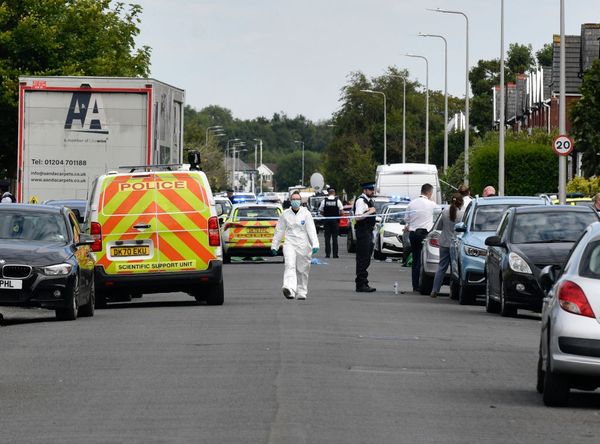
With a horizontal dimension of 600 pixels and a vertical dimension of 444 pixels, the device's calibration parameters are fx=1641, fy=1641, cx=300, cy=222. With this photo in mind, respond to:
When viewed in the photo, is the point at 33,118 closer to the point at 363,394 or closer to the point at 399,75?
the point at 363,394

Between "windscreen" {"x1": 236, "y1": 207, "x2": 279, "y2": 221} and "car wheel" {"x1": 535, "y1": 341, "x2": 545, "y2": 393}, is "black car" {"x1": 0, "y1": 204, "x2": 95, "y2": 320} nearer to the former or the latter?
"car wheel" {"x1": 535, "y1": 341, "x2": 545, "y2": 393}

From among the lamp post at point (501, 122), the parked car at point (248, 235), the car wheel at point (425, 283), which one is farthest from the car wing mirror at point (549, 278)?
the lamp post at point (501, 122)

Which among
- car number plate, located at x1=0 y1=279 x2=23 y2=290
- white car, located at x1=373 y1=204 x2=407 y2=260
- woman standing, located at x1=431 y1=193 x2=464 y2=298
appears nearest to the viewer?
car number plate, located at x1=0 y1=279 x2=23 y2=290

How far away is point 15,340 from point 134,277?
535cm

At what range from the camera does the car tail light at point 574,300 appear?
11664 mm

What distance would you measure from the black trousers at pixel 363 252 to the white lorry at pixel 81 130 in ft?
12.9

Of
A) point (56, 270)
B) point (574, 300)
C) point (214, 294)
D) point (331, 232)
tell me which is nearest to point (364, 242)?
point (214, 294)

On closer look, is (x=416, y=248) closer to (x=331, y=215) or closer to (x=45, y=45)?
(x=331, y=215)

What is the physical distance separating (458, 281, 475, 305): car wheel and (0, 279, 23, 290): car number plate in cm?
786

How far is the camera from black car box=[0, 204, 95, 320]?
19562mm

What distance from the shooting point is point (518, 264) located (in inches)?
837

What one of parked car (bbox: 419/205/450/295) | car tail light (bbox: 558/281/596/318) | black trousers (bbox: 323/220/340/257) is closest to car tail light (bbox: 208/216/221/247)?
parked car (bbox: 419/205/450/295)

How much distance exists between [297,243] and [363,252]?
239 cm

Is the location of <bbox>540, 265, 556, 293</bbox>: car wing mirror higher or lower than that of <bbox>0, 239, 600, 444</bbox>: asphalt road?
higher
